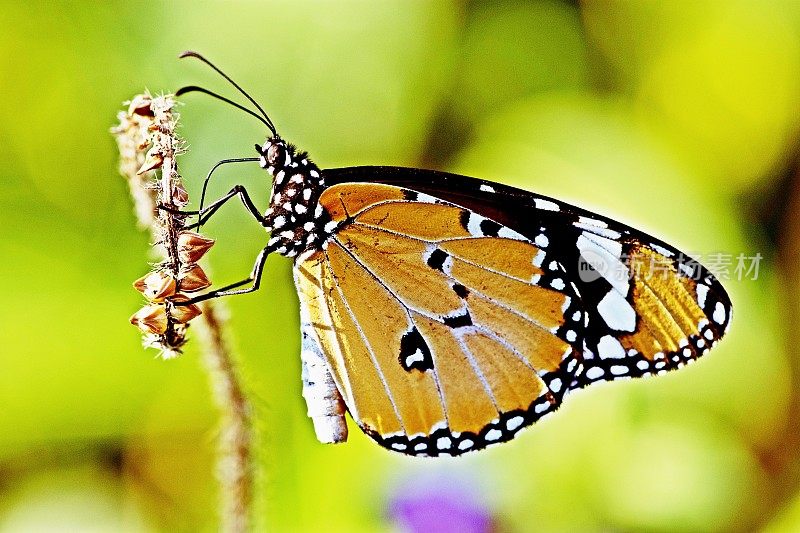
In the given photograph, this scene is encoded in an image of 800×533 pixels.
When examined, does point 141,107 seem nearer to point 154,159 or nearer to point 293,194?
point 154,159

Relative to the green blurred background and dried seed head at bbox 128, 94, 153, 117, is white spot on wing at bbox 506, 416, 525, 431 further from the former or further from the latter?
dried seed head at bbox 128, 94, 153, 117

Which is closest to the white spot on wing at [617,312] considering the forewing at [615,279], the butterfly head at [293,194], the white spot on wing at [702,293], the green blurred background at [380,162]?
the forewing at [615,279]

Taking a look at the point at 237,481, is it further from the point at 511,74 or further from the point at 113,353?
the point at 511,74

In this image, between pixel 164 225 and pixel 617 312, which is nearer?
pixel 164 225

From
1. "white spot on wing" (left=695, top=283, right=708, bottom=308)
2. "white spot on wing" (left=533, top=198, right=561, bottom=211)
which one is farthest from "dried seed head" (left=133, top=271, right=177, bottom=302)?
"white spot on wing" (left=695, top=283, right=708, bottom=308)

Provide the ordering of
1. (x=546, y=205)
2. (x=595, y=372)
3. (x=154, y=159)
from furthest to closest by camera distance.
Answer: (x=595, y=372) → (x=546, y=205) → (x=154, y=159)

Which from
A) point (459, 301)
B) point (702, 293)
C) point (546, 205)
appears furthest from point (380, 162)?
point (702, 293)

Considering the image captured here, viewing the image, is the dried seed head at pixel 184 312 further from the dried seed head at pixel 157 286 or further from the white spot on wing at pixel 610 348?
the white spot on wing at pixel 610 348
